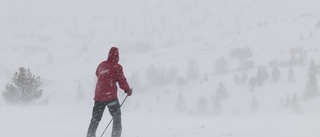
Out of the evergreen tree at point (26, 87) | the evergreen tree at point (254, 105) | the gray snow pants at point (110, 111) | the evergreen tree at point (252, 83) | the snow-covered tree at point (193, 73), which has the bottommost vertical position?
the gray snow pants at point (110, 111)

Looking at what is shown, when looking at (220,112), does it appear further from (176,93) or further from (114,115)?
(114,115)

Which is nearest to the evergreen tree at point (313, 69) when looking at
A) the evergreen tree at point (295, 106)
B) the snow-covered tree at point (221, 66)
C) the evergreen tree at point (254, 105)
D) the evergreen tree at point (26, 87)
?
the evergreen tree at point (254, 105)

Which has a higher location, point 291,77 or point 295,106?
point 291,77

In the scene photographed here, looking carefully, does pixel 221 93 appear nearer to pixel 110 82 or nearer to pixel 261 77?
pixel 261 77

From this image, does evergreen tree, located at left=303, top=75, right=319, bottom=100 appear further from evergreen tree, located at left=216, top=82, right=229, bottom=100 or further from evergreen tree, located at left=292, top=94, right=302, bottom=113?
evergreen tree, located at left=216, top=82, right=229, bottom=100

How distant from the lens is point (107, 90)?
9.76m

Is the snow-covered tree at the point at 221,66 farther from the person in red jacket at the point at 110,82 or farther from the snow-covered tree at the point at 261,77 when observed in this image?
the person in red jacket at the point at 110,82

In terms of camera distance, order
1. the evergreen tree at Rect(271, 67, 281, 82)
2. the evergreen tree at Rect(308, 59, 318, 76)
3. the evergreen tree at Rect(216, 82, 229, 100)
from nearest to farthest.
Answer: the evergreen tree at Rect(216, 82, 229, 100) → the evergreen tree at Rect(308, 59, 318, 76) → the evergreen tree at Rect(271, 67, 281, 82)

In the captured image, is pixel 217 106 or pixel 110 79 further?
pixel 217 106

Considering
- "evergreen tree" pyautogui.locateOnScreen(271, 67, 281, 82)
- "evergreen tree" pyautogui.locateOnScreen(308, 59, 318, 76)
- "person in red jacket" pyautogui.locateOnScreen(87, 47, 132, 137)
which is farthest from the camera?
"evergreen tree" pyautogui.locateOnScreen(271, 67, 281, 82)

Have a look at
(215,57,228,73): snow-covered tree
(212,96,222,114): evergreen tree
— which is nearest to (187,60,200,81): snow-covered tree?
(215,57,228,73): snow-covered tree

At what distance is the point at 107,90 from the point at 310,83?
143763mm

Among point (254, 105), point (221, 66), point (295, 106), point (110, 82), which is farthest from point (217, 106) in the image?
point (110, 82)

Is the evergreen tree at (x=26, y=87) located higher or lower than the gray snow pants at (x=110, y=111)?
higher
